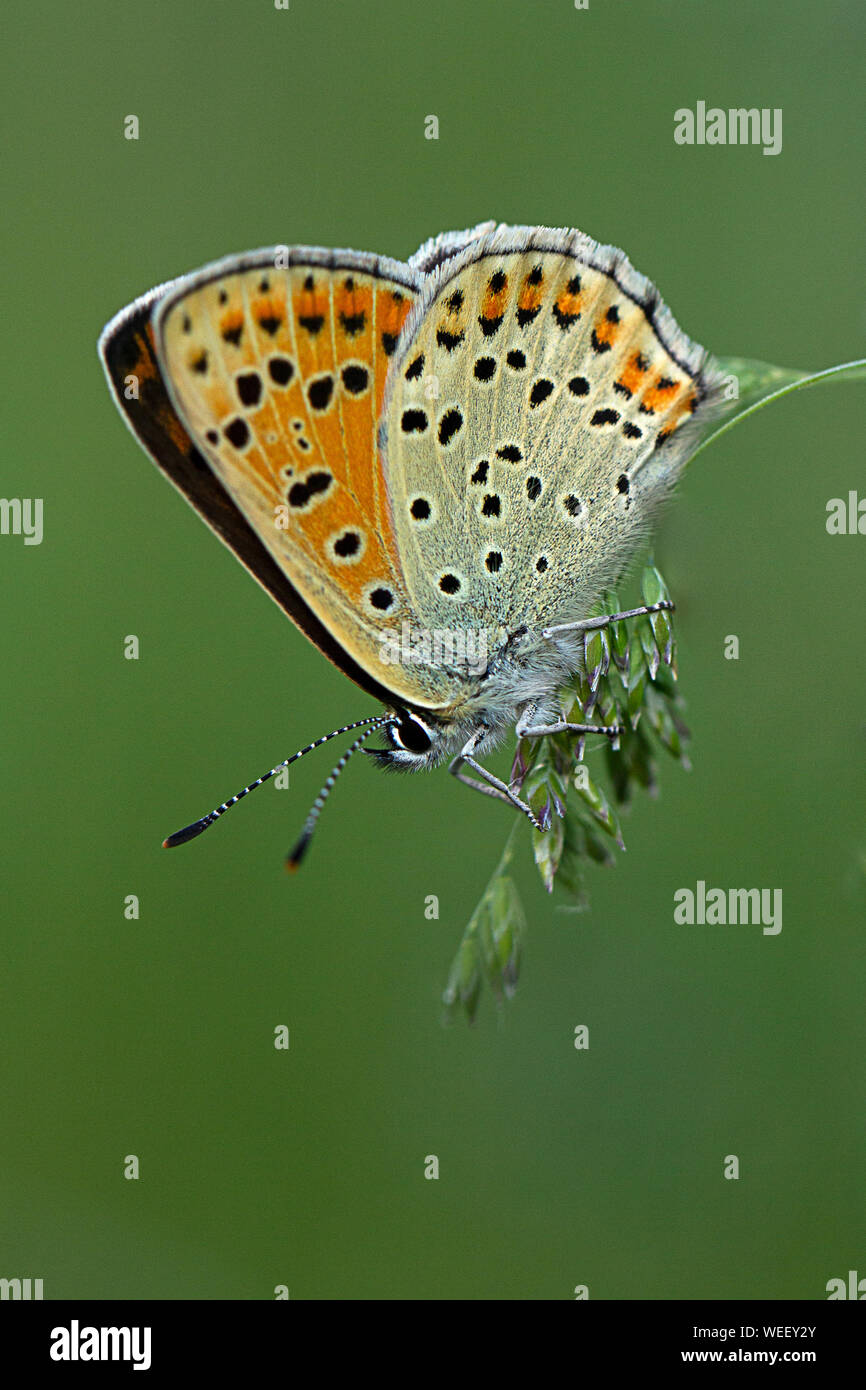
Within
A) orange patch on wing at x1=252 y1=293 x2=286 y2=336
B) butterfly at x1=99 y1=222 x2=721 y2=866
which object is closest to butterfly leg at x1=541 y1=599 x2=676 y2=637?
butterfly at x1=99 y1=222 x2=721 y2=866

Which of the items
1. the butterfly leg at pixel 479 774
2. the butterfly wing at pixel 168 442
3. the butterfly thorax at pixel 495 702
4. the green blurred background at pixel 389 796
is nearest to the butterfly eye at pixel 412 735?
the butterfly thorax at pixel 495 702

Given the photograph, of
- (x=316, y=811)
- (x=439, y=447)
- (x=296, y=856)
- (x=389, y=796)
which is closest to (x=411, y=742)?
(x=316, y=811)

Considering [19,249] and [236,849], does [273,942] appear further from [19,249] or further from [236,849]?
[19,249]

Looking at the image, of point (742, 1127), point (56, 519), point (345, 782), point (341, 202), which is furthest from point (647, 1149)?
point (341, 202)

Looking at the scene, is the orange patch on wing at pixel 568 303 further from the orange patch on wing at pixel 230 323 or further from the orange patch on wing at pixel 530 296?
the orange patch on wing at pixel 230 323

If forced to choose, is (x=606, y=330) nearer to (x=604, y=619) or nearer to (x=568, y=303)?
(x=568, y=303)

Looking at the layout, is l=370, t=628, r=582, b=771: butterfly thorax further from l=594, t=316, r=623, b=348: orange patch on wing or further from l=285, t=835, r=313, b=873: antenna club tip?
l=594, t=316, r=623, b=348: orange patch on wing
